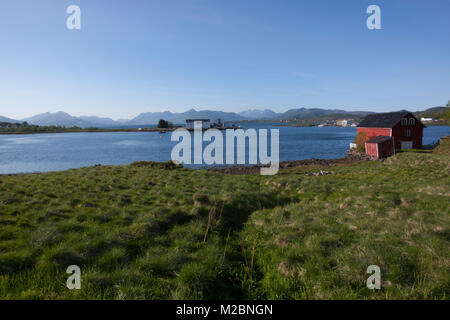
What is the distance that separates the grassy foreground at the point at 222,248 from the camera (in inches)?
166

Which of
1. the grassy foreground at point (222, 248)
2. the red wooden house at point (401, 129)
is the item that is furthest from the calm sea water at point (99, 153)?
the grassy foreground at point (222, 248)

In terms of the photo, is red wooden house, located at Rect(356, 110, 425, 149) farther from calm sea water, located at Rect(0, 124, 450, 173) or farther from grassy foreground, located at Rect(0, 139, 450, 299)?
grassy foreground, located at Rect(0, 139, 450, 299)

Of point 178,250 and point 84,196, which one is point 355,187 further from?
point 84,196

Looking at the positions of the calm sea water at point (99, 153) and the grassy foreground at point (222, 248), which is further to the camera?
the calm sea water at point (99, 153)

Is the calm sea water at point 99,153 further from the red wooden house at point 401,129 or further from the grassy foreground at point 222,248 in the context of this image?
the grassy foreground at point 222,248

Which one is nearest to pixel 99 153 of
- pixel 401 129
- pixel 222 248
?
pixel 222 248

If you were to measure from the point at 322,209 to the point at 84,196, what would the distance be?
1054cm

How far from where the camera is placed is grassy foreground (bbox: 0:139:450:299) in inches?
166

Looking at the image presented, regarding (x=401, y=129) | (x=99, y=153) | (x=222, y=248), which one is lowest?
(x=222, y=248)

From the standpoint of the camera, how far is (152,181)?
1516 cm

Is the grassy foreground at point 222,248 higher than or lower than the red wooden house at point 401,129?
lower

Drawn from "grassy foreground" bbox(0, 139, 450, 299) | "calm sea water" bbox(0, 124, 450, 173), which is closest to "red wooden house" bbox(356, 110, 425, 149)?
"calm sea water" bbox(0, 124, 450, 173)

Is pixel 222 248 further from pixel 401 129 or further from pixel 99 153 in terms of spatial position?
pixel 99 153

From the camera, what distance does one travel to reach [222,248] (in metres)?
6.27
